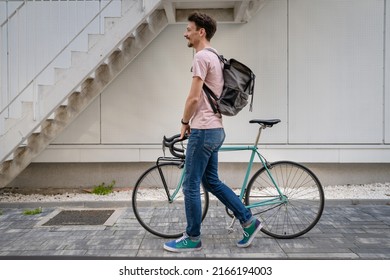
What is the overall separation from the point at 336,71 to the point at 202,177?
4.46 meters

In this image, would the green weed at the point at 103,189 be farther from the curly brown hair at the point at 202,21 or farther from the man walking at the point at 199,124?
the curly brown hair at the point at 202,21

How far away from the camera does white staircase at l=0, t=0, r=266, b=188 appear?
6.44 m

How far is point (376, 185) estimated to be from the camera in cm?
813

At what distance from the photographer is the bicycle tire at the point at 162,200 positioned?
197 inches

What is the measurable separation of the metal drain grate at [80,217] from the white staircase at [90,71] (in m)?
1.22

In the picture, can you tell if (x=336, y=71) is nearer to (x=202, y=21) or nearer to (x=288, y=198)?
(x=288, y=198)

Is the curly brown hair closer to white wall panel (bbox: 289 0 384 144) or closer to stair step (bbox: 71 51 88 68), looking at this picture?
A: stair step (bbox: 71 51 88 68)

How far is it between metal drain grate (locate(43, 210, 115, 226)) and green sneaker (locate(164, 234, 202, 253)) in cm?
165

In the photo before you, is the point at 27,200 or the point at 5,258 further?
the point at 27,200

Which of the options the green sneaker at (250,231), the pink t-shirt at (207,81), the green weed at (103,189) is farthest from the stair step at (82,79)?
the green sneaker at (250,231)

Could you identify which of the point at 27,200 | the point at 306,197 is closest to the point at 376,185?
the point at 306,197

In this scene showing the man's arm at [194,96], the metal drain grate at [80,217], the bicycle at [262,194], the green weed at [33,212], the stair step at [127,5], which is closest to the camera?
the man's arm at [194,96]

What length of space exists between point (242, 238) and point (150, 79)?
3887 mm

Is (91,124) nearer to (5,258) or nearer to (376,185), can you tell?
(5,258)
